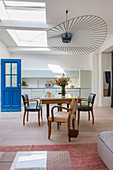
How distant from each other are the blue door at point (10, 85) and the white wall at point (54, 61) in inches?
72.8

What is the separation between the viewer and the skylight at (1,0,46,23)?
10.4ft

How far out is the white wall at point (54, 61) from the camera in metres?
7.14

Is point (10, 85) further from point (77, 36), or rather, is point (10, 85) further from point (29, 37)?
point (77, 36)

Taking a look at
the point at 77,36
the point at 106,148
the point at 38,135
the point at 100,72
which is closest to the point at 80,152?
the point at 106,148

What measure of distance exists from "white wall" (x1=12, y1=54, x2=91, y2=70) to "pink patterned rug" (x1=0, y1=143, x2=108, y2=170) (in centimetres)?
551

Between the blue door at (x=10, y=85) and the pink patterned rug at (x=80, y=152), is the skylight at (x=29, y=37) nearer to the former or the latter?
the blue door at (x=10, y=85)

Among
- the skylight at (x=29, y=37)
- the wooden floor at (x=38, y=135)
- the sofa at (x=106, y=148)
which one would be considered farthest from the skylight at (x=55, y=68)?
the sofa at (x=106, y=148)

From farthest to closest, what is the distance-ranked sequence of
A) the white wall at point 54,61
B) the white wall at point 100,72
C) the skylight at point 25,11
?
the white wall at point 54,61 → the white wall at point 100,72 → the skylight at point 25,11

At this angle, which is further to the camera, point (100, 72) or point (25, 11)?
point (100, 72)

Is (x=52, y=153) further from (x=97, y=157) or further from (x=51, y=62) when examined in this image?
(x=51, y=62)

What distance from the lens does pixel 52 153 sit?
1453 millimetres

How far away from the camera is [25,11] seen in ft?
11.3

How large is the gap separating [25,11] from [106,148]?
151 inches

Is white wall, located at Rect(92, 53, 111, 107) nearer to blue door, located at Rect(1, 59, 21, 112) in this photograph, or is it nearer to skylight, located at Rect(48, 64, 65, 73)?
skylight, located at Rect(48, 64, 65, 73)
